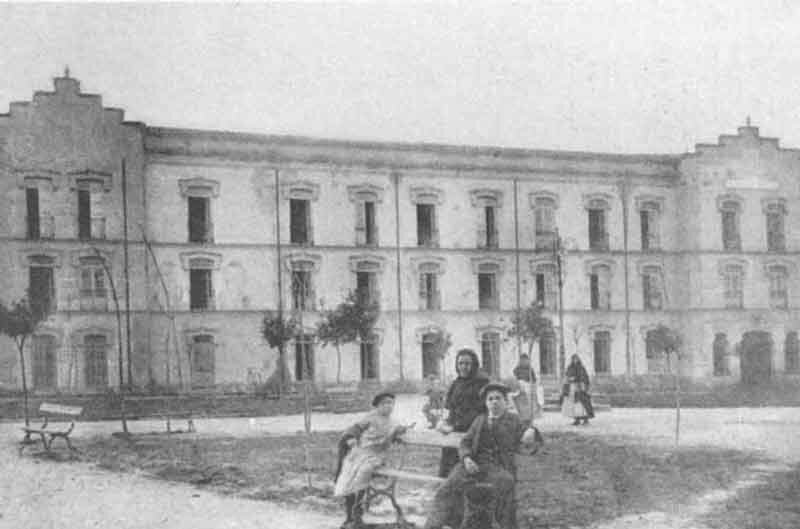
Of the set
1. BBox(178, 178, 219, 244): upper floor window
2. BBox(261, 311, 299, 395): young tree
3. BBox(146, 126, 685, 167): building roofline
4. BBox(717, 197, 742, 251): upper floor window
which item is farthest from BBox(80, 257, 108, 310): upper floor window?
BBox(717, 197, 742, 251): upper floor window

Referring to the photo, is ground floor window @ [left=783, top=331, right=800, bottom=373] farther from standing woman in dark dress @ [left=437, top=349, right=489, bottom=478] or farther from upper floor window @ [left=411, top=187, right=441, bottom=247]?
standing woman in dark dress @ [left=437, top=349, right=489, bottom=478]

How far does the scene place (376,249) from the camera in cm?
3262

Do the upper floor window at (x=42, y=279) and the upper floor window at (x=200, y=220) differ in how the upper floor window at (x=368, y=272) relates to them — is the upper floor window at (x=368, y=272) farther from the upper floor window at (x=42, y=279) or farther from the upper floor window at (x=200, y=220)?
the upper floor window at (x=42, y=279)

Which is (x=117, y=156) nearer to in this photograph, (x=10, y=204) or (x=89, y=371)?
(x=10, y=204)

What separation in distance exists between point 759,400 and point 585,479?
1766 centimetres

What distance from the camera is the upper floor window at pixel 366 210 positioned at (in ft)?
107

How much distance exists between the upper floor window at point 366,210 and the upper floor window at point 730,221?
13.9 metres

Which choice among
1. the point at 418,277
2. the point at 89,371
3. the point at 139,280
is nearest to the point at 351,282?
the point at 418,277

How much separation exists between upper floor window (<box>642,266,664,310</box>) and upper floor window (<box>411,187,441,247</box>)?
8.88m

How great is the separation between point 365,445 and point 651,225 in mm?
30112

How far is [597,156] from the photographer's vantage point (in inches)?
1399

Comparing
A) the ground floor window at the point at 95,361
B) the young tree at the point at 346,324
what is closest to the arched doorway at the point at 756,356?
the young tree at the point at 346,324

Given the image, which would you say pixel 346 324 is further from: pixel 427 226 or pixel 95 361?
pixel 95 361

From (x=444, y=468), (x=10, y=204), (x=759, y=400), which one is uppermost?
(x=10, y=204)
